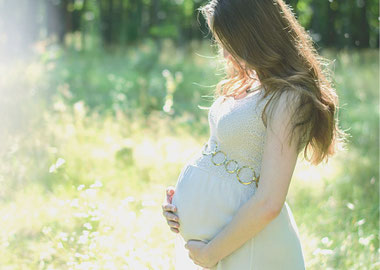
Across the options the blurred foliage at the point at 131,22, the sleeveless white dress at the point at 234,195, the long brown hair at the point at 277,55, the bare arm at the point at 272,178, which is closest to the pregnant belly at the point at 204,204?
the sleeveless white dress at the point at 234,195

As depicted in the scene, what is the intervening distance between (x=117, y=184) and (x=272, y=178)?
10.2 ft

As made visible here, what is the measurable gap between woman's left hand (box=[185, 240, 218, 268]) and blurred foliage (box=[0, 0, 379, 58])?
1.24 meters

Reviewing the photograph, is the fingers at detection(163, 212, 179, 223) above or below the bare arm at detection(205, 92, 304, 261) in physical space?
below

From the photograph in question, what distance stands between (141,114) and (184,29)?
23.4 meters

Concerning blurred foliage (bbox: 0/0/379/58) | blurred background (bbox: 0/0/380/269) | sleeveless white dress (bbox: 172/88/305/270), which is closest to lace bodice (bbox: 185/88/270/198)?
Result: sleeveless white dress (bbox: 172/88/305/270)

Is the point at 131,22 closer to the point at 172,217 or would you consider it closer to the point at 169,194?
the point at 169,194

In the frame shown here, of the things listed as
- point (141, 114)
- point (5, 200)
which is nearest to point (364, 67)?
point (141, 114)

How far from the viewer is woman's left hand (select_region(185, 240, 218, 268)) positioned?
189 cm

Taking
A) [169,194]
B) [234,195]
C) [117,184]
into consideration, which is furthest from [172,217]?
[117,184]

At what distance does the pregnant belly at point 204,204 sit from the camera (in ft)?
6.29

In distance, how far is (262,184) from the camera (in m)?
1.74

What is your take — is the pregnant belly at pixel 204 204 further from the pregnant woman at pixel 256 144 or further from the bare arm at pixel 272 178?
the bare arm at pixel 272 178

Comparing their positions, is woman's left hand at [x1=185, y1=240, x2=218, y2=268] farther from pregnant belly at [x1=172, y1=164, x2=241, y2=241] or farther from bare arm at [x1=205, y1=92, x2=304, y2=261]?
bare arm at [x1=205, y1=92, x2=304, y2=261]

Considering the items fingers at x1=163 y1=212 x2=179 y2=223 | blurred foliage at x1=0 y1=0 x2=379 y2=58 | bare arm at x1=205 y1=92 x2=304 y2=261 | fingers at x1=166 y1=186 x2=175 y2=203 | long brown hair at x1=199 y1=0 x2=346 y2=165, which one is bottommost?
blurred foliage at x1=0 y1=0 x2=379 y2=58
